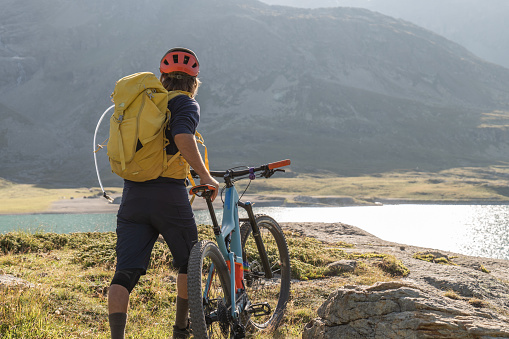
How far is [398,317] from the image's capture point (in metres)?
4.62

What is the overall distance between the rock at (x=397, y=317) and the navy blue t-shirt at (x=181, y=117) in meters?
2.76

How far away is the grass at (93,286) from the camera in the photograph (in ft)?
17.4

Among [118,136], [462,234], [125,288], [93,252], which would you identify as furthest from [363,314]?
[462,234]

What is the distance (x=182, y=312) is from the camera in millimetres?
4762

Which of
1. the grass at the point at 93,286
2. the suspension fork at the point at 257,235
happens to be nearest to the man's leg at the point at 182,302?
the grass at the point at 93,286

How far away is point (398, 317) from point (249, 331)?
1.93 meters

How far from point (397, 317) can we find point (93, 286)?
517 cm

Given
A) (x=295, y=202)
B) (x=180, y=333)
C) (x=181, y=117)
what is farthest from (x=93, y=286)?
(x=295, y=202)

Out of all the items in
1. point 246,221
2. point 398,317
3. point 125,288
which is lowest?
point 398,317

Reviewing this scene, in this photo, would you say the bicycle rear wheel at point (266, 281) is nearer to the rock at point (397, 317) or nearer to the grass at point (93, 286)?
the grass at point (93, 286)

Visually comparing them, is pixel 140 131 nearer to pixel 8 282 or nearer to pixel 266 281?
pixel 266 281

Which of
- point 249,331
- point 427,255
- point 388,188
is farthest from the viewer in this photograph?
point 388,188

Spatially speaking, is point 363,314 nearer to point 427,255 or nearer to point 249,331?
point 249,331

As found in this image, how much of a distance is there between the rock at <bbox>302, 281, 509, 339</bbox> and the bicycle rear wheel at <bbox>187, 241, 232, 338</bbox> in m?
1.31
